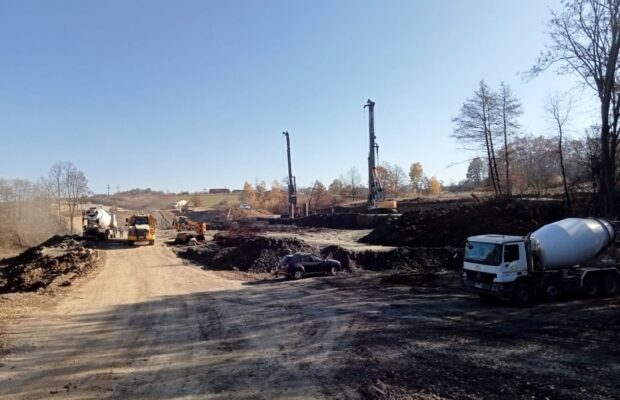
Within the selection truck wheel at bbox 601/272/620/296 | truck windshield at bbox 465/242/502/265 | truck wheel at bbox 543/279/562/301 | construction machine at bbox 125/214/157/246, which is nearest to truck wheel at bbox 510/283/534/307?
truck wheel at bbox 543/279/562/301

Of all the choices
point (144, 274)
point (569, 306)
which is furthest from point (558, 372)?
point (144, 274)

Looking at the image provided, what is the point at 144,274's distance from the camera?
27.8 metres

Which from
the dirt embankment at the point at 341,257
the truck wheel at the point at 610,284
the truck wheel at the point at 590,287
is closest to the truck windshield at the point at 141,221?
the dirt embankment at the point at 341,257

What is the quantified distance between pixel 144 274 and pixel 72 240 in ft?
67.3

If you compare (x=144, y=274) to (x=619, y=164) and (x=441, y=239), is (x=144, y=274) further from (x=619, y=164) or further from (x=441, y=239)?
(x=619, y=164)

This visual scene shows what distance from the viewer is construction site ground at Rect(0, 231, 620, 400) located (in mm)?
8953

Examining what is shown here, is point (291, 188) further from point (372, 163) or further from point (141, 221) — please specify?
point (141, 221)

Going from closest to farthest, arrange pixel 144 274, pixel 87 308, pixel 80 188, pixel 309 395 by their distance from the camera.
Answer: pixel 309 395
pixel 87 308
pixel 144 274
pixel 80 188

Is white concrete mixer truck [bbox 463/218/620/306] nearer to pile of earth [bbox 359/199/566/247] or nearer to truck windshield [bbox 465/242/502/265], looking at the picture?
truck windshield [bbox 465/242/502/265]

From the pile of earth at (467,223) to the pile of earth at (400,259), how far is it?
5863 millimetres

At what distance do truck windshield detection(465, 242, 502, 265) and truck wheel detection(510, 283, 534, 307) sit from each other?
124 centimetres

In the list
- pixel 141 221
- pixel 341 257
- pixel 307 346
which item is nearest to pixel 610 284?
pixel 307 346

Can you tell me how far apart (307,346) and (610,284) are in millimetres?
13662

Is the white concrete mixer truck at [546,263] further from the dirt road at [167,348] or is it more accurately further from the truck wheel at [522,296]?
the dirt road at [167,348]
